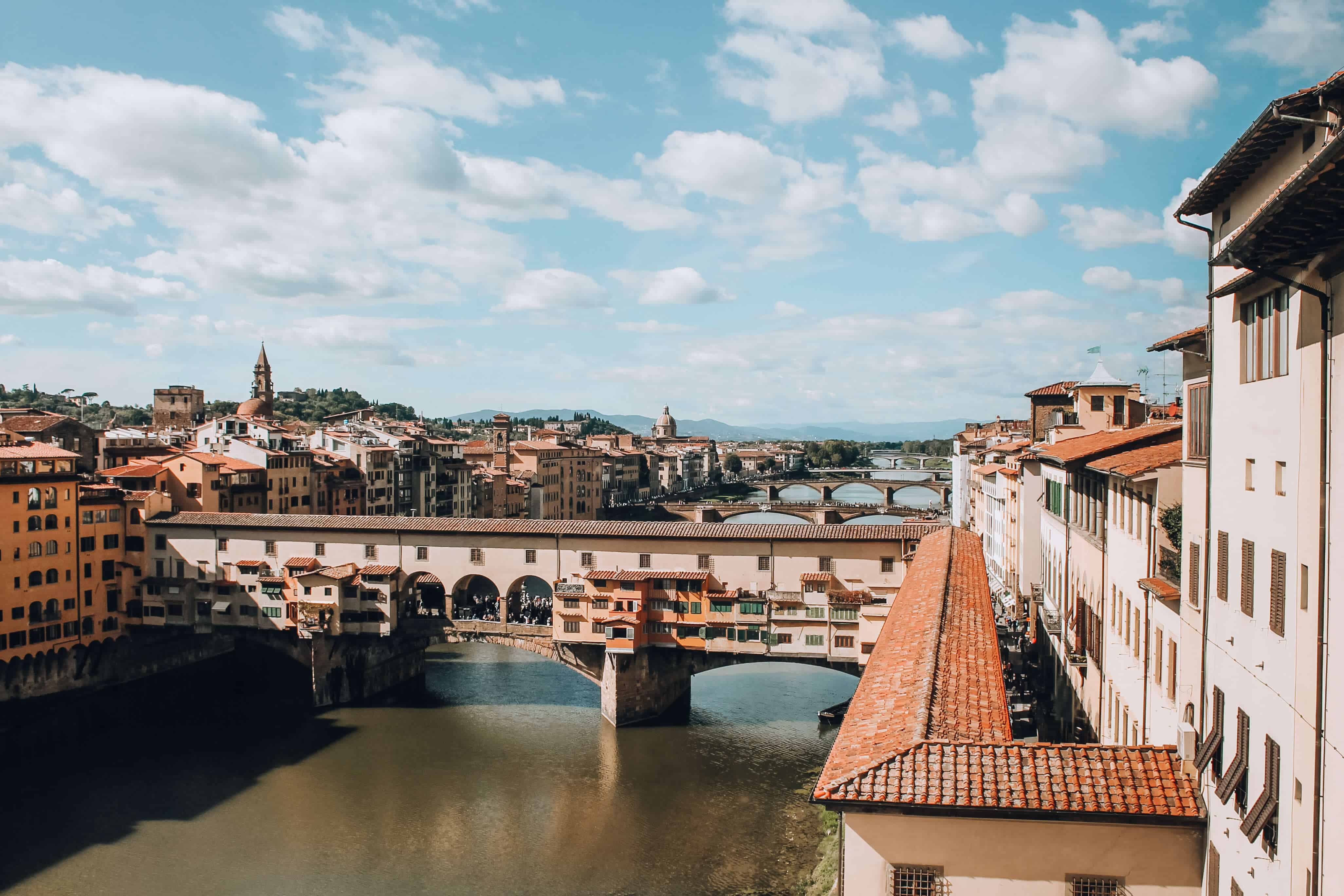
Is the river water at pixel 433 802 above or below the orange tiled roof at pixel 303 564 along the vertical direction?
below

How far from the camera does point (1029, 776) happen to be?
397 inches

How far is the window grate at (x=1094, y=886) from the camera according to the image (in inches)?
391

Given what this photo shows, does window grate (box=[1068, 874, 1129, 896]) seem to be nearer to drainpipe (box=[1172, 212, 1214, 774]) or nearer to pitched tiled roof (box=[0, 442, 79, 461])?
drainpipe (box=[1172, 212, 1214, 774])

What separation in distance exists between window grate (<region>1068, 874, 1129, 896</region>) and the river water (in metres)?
13.1

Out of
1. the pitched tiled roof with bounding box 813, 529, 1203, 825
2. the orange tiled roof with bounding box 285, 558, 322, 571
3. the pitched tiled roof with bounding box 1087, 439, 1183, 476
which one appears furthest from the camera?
the orange tiled roof with bounding box 285, 558, 322, 571

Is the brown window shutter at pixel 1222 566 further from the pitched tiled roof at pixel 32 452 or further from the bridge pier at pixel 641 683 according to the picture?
the pitched tiled roof at pixel 32 452

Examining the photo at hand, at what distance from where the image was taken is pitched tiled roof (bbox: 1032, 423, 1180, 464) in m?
18.3

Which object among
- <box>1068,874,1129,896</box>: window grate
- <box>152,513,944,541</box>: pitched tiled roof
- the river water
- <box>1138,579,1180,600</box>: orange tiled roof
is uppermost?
<box>1138,579,1180,600</box>: orange tiled roof

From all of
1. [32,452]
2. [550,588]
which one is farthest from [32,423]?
[550,588]

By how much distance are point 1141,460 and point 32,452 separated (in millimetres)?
38075

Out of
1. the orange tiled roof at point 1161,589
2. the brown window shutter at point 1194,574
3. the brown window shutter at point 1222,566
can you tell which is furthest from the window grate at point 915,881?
the orange tiled roof at point 1161,589

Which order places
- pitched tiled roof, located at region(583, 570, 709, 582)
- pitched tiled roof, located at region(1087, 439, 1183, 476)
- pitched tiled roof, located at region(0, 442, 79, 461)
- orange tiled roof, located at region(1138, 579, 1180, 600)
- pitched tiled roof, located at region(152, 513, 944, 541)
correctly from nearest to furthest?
1. orange tiled roof, located at region(1138, 579, 1180, 600)
2. pitched tiled roof, located at region(1087, 439, 1183, 476)
3. pitched tiled roof, located at region(583, 570, 709, 582)
4. pitched tiled roof, located at region(152, 513, 944, 541)
5. pitched tiled roof, located at region(0, 442, 79, 461)

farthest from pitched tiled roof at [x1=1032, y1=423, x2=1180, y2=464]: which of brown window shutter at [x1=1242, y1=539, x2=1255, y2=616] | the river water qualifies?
the river water

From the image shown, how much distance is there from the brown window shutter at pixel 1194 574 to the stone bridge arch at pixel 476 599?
29794 mm
